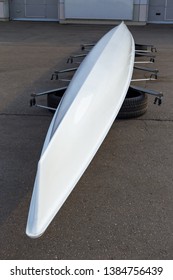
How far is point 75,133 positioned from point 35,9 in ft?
60.9

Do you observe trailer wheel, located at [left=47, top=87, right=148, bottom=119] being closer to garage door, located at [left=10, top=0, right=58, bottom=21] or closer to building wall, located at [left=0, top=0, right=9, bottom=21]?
garage door, located at [left=10, top=0, right=58, bottom=21]

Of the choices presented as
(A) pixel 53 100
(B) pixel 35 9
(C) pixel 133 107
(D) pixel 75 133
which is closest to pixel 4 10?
(B) pixel 35 9

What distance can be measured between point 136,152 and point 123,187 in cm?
82

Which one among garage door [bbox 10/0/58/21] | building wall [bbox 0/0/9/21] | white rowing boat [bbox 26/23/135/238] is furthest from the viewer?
garage door [bbox 10/0/58/21]

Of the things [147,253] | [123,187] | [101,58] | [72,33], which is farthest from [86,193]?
[72,33]

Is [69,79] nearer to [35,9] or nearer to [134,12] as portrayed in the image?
[134,12]

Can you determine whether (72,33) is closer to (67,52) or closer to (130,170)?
(67,52)

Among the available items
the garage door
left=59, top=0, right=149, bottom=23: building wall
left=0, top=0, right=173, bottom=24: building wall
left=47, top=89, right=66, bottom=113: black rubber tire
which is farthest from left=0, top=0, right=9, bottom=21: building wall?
left=47, top=89, right=66, bottom=113: black rubber tire

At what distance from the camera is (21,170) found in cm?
383

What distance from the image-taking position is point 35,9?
798 inches

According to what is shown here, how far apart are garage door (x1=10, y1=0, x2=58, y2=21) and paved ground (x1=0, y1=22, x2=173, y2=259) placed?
14.7 metres

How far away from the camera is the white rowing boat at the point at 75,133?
8.60ft

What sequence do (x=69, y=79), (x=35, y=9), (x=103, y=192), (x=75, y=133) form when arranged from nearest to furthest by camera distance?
(x=75, y=133) → (x=103, y=192) → (x=69, y=79) → (x=35, y=9)

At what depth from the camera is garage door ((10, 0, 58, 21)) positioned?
2009 centimetres
